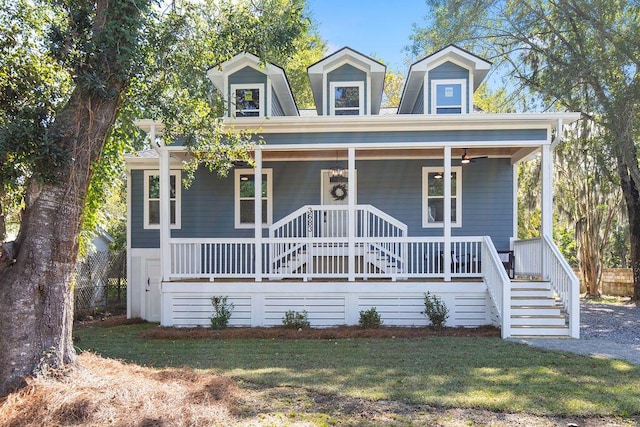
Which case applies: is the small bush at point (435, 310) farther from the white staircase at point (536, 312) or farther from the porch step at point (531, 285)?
the porch step at point (531, 285)

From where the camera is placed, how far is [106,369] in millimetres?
5016

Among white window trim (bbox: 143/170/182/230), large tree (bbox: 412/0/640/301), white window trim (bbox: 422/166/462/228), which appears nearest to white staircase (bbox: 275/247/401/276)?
white window trim (bbox: 422/166/462/228)

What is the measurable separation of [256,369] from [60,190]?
325 centimetres

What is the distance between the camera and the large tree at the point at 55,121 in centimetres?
434

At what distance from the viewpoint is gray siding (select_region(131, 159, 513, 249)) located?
11.0 meters

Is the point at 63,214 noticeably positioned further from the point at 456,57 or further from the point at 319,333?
the point at 456,57

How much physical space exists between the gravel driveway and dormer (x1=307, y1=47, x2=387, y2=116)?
6.61m

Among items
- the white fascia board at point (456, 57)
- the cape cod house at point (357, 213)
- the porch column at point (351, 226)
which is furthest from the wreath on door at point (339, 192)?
the white fascia board at point (456, 57)

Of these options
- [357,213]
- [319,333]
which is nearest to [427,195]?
[357,213]

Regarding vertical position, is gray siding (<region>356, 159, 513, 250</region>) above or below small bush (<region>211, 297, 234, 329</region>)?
above

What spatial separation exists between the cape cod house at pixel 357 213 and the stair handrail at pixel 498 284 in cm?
3

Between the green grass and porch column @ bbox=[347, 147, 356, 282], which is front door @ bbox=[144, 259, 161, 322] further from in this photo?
porch column @ bbox=[347, 147, 356, 282]

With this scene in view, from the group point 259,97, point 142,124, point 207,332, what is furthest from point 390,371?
point 259,97

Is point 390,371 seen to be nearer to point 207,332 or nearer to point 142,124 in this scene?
point 207,332
